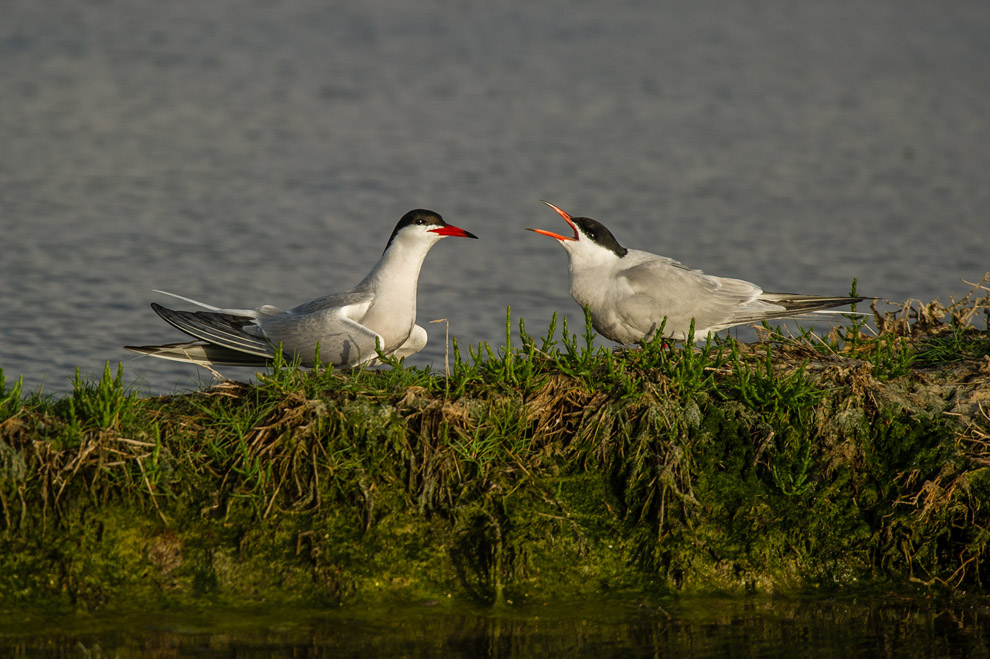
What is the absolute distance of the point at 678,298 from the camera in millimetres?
5820

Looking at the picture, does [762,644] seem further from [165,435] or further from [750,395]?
[165,435]

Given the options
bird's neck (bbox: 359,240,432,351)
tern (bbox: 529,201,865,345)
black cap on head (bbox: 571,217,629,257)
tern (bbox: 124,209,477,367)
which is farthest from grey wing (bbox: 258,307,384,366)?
black cap on head (bbox: 571,217,629,257)

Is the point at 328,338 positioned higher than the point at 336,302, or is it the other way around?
the point at 336,302

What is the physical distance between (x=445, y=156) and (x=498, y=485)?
322 inches

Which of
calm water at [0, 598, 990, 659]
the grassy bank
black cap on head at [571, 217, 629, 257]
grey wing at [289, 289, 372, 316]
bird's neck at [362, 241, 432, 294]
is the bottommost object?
calm water at [0, 598, 990, 659]

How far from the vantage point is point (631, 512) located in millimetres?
4477

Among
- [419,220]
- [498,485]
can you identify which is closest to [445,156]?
[419,220]

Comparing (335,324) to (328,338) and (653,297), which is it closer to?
(328,338)

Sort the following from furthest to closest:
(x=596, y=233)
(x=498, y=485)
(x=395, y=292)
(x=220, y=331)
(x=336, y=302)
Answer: (x=596, y=233), (x=395, y=292), (x=336, y=302), (x=220, y=331), (x=498, y=485)

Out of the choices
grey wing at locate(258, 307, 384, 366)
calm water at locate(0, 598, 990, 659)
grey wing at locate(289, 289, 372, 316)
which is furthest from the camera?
grey wing at locate(289, 289, 372, 316)

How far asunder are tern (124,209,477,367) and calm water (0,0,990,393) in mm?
371

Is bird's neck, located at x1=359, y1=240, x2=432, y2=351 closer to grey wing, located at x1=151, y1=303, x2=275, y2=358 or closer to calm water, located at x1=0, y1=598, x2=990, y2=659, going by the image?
grey wing, located at x1=151, y1=303, x2=275, y2=358

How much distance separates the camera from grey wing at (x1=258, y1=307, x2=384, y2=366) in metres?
5.43

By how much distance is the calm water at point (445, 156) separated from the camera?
862 centimetres
